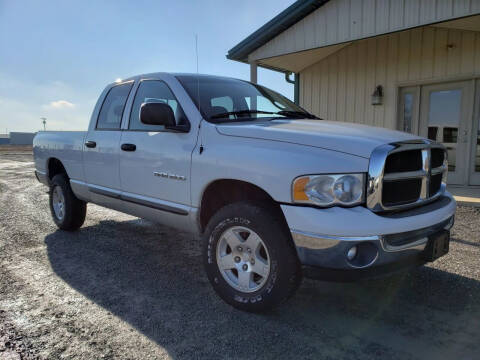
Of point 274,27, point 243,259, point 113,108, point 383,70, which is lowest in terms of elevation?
point 243,259

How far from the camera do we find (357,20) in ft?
22.7

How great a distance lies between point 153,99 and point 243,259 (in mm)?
1956

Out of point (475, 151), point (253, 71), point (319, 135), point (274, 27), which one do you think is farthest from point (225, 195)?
point (475, 151)

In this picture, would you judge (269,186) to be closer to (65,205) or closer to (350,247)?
(350,247)

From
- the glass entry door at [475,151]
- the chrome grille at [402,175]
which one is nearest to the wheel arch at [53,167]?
the chrome grille at [402,175]

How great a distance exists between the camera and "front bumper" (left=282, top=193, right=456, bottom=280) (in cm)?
228

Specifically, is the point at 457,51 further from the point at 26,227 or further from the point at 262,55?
the point at 26,227

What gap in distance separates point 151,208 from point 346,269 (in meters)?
1.99

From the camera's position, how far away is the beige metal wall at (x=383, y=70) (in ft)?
24.8

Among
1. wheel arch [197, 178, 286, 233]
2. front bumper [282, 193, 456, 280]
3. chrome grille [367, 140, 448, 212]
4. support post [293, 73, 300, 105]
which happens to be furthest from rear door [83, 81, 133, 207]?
support post [293, 73, 300, 105]

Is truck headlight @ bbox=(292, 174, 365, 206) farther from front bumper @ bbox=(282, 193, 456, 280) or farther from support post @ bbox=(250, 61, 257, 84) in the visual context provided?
support post @ bbox=(250, 61, 257, 84)

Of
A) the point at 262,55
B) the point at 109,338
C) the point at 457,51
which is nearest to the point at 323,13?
the point at 262,55

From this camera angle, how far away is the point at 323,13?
7.41 meters

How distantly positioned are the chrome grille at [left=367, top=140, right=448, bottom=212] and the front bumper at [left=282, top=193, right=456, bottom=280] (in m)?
0.11
